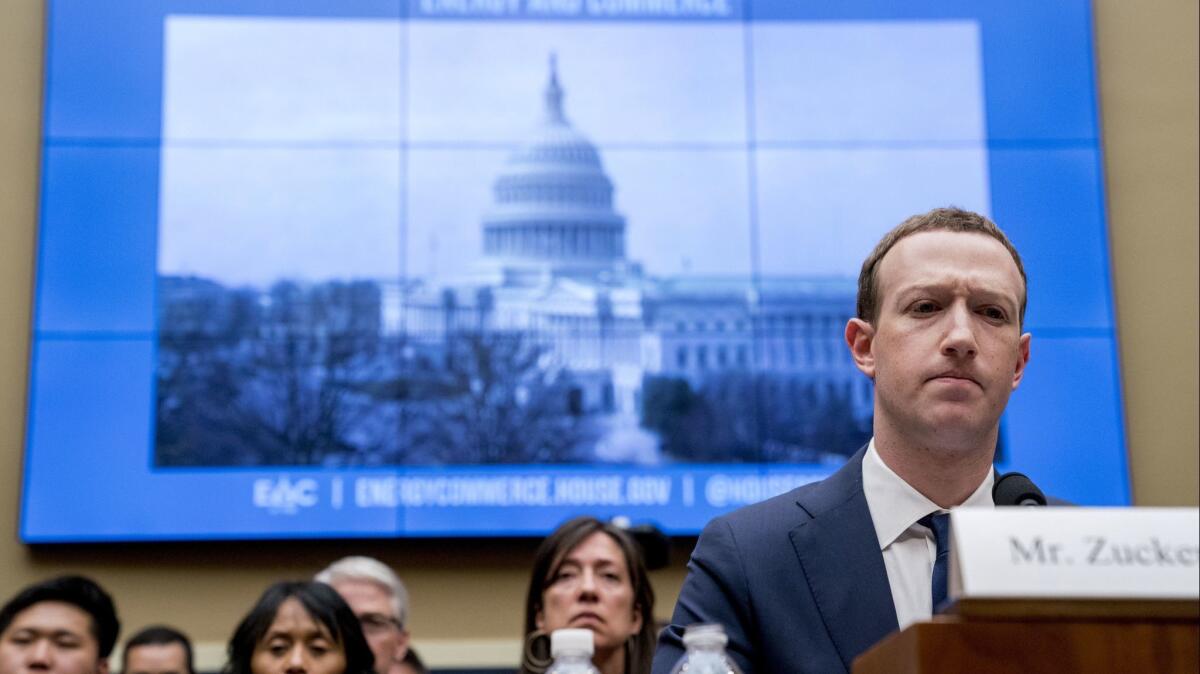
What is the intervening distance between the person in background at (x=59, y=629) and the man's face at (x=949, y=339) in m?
2.67

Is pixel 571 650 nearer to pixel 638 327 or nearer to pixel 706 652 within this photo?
pixel 706 652

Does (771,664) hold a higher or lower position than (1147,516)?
lower

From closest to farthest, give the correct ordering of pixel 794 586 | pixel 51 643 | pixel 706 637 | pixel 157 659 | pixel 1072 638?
pixel 1072 638
pixel 706 637
pixel 794 586
pixel 51 643
pixel 157 659

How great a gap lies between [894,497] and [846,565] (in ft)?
0.42

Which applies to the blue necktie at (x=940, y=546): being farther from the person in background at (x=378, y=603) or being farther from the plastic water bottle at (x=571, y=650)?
the person in background at (x=378, y=603)

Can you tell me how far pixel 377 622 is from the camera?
13.4 ft

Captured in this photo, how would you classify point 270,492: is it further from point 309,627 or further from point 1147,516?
point 1147,516

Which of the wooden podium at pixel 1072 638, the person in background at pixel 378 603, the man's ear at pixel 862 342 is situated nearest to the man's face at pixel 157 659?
the person in background at pixel 378 603

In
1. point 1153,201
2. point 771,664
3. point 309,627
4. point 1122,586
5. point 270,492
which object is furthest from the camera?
point 1153,201

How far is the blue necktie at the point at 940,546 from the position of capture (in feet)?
5.68

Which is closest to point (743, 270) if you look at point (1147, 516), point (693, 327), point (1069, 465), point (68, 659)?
point (693, 327)

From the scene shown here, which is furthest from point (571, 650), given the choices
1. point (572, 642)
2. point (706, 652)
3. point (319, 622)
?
point (319, 622)

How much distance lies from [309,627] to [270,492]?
5.06 ft

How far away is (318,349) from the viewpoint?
5055 mm
